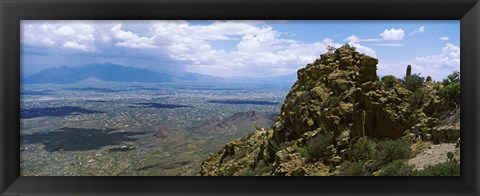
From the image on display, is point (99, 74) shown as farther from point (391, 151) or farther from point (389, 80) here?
point (391, 151)

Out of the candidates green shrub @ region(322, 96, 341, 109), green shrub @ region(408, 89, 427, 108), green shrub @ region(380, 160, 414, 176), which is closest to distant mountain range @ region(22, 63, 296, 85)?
green shrub @ region(322, 96, 341, 109)

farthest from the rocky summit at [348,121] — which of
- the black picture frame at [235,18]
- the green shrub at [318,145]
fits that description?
the black picture frame at [235,18]

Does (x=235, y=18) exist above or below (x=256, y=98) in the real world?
above

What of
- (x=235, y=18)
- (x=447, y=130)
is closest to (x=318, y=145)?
(x=447, y=130)

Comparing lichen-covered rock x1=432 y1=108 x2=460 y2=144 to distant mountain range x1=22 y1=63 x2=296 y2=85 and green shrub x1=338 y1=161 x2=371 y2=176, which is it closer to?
green shrub x1=338 y1=161 x2=371 y2=176
